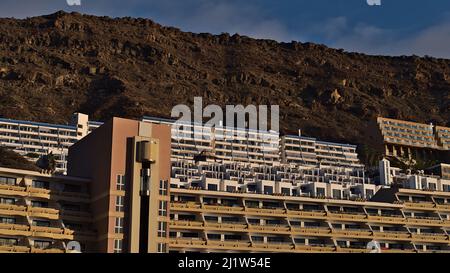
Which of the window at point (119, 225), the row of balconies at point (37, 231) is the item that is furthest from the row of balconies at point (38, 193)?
the window at point (119, 225)

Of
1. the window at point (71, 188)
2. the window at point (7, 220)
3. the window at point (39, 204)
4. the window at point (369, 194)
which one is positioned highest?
the window at point (369, 194)

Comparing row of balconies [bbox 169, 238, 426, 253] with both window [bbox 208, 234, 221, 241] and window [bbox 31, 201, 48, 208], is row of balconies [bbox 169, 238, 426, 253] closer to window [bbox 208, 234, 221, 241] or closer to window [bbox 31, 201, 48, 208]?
window [bbox 208, 234, 221, 241]

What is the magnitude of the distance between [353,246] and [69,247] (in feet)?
173

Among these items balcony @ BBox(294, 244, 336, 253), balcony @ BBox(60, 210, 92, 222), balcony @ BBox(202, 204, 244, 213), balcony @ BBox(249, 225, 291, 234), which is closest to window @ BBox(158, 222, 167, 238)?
balcony @ BBox(60, 210, 92, 222)

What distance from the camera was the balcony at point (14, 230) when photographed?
305 ft

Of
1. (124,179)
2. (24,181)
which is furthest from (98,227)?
(24,181)

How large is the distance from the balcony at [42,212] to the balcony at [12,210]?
64 cm

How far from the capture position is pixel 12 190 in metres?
96.4

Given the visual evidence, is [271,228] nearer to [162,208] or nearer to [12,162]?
[162,208]

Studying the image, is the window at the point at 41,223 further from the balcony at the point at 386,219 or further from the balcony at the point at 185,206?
the balcony at the point at 386,219

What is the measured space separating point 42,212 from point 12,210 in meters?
3.67

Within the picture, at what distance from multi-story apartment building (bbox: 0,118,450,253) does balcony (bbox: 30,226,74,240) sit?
12 centimetres

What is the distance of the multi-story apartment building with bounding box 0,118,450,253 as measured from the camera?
91375 millimetres

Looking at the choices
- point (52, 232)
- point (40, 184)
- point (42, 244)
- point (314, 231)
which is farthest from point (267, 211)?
point (42, 244)
